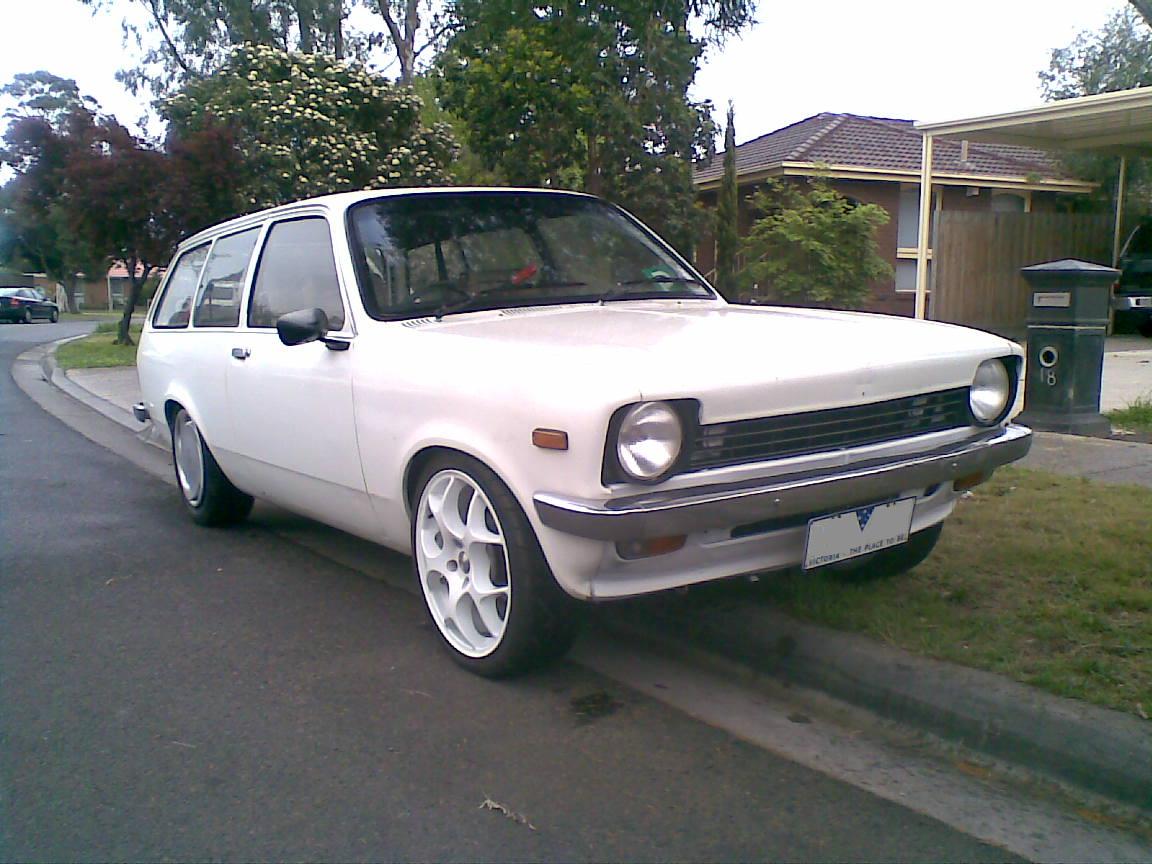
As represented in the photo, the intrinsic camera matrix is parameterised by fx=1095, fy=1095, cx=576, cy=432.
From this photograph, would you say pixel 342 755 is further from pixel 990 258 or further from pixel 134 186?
pixel 990 258

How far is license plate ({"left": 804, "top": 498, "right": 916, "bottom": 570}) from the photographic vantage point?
10.8 feet

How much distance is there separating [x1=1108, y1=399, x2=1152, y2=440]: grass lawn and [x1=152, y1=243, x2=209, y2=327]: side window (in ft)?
20.7

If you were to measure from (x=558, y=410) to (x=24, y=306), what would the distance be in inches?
1641

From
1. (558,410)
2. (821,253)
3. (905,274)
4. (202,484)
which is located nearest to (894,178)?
(905,274)

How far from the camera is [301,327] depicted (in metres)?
4.01

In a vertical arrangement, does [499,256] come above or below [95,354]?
above

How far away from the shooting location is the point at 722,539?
10.5 feet

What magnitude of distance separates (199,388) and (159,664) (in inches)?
75.2

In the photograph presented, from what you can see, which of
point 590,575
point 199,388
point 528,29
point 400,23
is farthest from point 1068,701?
point 400,23

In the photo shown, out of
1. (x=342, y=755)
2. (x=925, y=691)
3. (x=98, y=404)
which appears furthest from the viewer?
(x=98, y=404)

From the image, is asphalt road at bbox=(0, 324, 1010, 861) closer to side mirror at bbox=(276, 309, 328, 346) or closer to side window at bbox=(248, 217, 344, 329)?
side mirror at bbox=(276, 309, 328, 346)

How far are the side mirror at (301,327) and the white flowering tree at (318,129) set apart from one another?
11725 mm

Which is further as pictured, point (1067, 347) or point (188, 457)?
point (1067, 347)

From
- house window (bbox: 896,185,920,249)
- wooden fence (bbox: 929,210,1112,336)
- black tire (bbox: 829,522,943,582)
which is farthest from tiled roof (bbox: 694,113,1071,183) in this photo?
black tire (bbox: 829,522,943,582)
